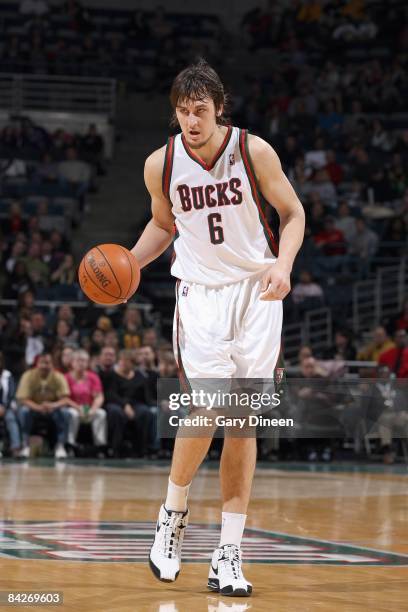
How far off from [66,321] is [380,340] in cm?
393

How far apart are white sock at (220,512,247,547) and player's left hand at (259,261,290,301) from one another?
0.90 metres

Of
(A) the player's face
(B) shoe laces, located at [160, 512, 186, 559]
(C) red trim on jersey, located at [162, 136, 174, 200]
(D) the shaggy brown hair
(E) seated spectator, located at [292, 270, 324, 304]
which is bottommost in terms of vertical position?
(B) shoe laces, located at [160, 512, 186, 559]

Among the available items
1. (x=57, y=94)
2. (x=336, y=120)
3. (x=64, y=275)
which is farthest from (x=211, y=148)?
(x=57, y=94)

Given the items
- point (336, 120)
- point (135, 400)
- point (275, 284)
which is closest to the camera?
point (275, 284)

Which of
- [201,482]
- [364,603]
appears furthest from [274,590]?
[201,482]

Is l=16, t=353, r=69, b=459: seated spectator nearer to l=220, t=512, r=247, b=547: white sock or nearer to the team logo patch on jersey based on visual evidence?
the team logo patch on jersey

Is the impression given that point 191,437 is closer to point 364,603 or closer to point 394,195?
point 364,603

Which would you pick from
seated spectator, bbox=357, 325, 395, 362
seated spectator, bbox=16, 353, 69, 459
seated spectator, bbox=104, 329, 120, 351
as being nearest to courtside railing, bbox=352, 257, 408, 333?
seated spectator, bbox=357, 325, 395, 362

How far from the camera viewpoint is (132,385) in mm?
14172

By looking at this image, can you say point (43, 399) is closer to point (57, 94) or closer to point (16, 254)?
point (16, 254)

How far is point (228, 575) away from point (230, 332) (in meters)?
0.94

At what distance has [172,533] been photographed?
477 centimetres

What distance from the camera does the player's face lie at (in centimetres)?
470

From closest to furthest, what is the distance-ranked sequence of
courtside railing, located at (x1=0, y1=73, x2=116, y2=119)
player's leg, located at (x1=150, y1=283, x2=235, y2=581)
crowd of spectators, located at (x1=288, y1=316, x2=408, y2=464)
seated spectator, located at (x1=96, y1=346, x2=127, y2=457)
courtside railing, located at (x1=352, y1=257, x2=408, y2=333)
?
player's leg, located at (x1=150, y1=283, x2=235, y2=581)
crowd of spectators, located at (x1=288, y1=316, x2=408, y2=464)
seated spectator, located at (x1=96, y1=346, x2=127, y2=457)
courtside railing, located at (x1=352, y1=257, x2=408, y2=333)
courtside railing, located at (x1=0, y1=73, x2=116, y2=119)
